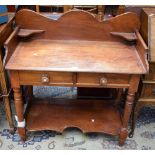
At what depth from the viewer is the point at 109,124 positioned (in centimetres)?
159

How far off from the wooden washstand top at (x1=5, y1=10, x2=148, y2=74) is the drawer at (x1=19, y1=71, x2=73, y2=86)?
0.05 meters

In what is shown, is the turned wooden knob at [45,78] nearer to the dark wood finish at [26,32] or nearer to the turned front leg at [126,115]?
the dark wood finish at [26,32]

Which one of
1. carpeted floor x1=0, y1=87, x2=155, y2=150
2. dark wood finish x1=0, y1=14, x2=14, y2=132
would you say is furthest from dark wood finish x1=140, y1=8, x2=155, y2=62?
dark wood finish x1=0, y1=14, x2=14, y2=132

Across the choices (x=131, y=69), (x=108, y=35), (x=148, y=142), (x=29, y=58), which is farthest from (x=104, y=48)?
(x=148, y=142)

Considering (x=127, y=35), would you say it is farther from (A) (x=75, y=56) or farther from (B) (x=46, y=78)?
(B) (x=46, y=78)

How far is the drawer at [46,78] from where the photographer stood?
3.93 ft

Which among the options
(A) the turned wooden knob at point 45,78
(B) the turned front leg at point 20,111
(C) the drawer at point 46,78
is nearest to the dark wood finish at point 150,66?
(C) the drawer at point 46,78

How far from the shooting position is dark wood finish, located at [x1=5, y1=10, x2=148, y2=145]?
118 centimetres

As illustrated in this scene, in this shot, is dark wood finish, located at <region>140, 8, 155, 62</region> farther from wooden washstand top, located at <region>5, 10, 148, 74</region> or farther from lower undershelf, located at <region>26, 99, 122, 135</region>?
lower undershelf, located at <region>26, 99, 122, 135</region>

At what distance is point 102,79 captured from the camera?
1189mm

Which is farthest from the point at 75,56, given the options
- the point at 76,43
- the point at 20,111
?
the point at 20,111

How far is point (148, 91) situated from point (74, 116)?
0.56 meters
